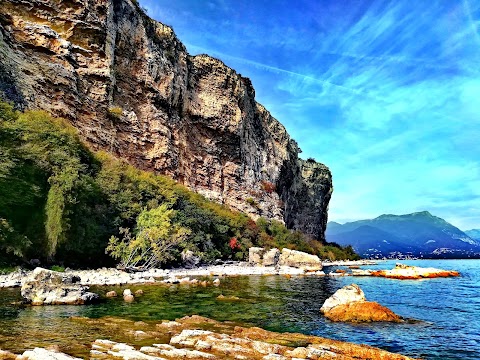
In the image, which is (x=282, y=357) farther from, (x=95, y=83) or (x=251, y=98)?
(x=251, y=98)

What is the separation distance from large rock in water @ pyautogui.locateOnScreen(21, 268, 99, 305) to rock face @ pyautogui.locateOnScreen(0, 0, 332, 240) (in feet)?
84.8

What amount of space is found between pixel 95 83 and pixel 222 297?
37223mm

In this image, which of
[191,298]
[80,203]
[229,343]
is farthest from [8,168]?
A: [229,343]

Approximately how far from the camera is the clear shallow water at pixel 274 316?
10.9 meters

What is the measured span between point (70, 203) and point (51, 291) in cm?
1150

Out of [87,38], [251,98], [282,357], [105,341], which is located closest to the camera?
[282,357]

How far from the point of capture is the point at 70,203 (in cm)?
2659

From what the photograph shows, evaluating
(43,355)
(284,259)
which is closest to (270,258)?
(284,259)

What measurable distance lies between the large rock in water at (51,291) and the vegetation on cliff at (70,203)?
770cm

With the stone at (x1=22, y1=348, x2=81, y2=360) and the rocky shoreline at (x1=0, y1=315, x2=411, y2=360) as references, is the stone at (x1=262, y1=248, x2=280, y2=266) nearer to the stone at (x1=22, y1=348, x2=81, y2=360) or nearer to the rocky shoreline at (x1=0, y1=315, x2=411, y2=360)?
the rocky shoreline at (x1=0, y1=315, x2=411, y2=360)

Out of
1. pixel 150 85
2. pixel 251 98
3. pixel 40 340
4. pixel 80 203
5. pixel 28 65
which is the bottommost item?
pixel 40 340

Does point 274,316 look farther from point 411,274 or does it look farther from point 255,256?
point 255,256

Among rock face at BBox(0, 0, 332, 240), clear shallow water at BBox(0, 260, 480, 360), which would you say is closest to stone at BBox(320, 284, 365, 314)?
clear shallow water at BBox(0, 260, 480, 360)

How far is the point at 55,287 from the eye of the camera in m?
16.5
